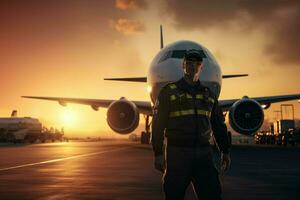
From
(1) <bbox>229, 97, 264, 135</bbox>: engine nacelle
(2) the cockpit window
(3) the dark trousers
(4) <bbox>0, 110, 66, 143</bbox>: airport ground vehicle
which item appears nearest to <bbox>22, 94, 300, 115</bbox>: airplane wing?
A: (1) <bbox>229, 97, 264, 135</bbox>: engine nacelle

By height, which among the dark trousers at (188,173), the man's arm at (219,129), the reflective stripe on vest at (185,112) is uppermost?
the reflective stripe on vest at (185,112)

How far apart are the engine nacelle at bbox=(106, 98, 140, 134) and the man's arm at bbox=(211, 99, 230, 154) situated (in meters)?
13.4

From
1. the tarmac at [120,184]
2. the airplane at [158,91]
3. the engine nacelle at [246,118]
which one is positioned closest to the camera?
the tarmac at [120,184]

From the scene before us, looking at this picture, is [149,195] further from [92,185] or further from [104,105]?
[104,105]

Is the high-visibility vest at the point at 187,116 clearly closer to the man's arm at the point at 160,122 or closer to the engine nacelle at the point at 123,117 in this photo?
the man's arm at the point at 160,122

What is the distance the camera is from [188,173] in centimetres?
395

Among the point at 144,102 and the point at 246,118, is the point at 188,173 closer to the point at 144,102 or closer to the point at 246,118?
the point at 246,118

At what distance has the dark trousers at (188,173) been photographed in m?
3.92

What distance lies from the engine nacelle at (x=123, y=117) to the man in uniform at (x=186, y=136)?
13.7m

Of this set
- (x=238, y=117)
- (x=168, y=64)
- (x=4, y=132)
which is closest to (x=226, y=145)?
(x=168, y=64)

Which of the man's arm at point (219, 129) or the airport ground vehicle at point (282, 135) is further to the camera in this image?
the airport ground vehicle at point (282, 135)

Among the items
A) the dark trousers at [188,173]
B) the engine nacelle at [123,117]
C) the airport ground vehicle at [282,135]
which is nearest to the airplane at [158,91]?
the engine nacelle at [123,117]

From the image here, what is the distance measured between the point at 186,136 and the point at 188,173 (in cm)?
33

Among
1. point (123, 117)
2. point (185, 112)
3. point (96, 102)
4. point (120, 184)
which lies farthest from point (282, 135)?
point (185, 112)
